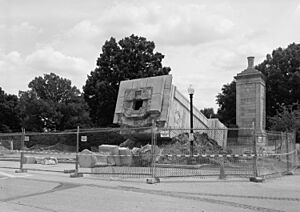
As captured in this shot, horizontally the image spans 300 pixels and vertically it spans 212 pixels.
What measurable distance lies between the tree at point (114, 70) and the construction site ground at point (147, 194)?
113ft

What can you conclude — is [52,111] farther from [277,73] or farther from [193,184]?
Result: [193,184]

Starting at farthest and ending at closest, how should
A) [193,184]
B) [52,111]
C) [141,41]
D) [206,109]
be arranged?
[206,109], [141,41], [52,111], [193,184]

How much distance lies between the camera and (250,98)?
111ft

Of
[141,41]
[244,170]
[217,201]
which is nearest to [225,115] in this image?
[141,41]

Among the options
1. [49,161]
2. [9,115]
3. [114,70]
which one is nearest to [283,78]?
[114,70]

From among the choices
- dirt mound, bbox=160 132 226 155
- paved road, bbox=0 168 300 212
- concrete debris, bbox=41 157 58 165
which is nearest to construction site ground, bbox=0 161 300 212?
paved road, bbox=0 168 300 212

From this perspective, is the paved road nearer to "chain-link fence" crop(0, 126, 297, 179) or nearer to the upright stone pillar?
"chain-link fence" crop(0, 126, 297, 179)

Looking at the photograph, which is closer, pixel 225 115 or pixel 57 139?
pixel 57 139

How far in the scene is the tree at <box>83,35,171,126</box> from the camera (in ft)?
163

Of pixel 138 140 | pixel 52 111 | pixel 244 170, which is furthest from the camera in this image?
pixel 52 111

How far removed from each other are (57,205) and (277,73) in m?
43.5

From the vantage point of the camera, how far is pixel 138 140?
93.5ft

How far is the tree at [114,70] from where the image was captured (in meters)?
49.6

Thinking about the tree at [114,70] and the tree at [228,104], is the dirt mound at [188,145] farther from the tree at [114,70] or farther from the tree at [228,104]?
the tree at [228,104]
